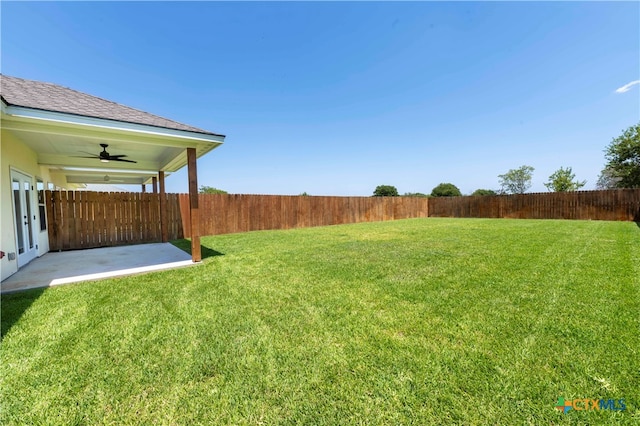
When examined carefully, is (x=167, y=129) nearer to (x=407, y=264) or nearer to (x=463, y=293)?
(x=407, y=264)

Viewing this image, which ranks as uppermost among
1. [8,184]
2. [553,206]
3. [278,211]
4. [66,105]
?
[66,105]

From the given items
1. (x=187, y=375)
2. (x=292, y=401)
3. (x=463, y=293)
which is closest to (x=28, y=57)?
(x=187, y=375)

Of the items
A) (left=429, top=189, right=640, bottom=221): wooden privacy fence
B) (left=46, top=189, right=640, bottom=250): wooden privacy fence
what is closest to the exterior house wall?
(left=46, top=189, right=640, bottom=250): wooden privacy fence

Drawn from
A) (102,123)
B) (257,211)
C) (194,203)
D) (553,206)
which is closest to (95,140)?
(102,123)

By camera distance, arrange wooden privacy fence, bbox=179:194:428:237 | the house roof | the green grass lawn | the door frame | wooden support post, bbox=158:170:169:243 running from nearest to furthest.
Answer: the green grass lawn < the house roof < the door frame < wooden support post, bbox=158:170:169:243 < wooden privacy fence, bbox=179:194:428:237

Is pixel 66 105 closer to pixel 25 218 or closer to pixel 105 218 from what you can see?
pixel 25 218

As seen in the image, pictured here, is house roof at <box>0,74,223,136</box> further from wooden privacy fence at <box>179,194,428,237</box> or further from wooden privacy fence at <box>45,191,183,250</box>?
wooden privacy fence at <box>179,194,428,237</box>

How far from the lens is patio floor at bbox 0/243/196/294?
389 centimetres

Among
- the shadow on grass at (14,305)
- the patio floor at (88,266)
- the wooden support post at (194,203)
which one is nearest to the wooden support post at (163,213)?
the patio floor at (88,266)

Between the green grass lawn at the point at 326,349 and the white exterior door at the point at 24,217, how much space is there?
96.1 inches

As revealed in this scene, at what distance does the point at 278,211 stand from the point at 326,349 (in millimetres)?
9910

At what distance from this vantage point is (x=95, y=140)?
5.04 metres

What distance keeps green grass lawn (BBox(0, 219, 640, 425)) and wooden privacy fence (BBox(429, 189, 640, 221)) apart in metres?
14.5

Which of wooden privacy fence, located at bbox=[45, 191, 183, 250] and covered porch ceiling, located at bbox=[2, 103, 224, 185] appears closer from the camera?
covered porch ceiling, located at bbox=[2, 103, 224, 185]
